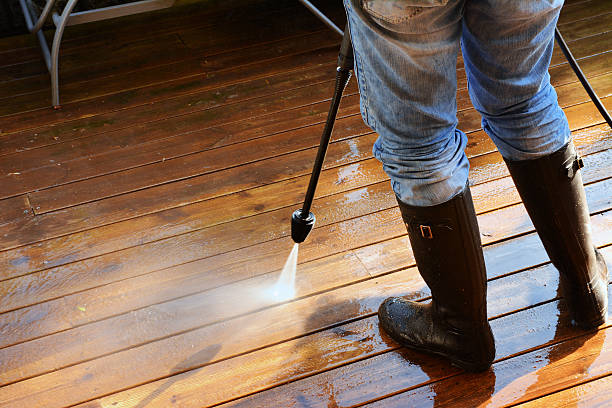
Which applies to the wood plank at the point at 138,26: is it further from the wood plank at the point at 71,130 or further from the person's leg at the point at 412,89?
the person's leg at the point at 412,89

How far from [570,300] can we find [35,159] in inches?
58.3

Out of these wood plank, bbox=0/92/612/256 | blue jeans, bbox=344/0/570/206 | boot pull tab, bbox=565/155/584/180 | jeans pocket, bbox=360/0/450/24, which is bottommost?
wood plank, bbox=0/92/612/256

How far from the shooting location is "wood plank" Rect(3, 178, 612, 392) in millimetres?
1227

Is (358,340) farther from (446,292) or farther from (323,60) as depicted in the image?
(323,60)

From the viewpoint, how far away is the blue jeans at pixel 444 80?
778mm

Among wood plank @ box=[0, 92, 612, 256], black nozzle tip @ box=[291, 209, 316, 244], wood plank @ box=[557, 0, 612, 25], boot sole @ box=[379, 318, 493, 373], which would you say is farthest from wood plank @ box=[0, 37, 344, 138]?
boot sole @ box=[379, 318, 493, 373]

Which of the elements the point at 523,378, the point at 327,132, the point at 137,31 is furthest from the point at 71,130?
the point at 523,378

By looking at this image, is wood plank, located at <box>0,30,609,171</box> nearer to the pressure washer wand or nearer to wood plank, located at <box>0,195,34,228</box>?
wood plank, located at <box>0,195,34,228</box>

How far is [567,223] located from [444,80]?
360 millimetres

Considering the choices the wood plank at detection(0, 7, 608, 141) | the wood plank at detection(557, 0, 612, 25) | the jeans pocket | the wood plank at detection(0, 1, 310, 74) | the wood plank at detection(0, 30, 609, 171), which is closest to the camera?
the jeans pocket

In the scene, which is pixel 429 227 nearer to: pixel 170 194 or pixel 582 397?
pixel 582 397

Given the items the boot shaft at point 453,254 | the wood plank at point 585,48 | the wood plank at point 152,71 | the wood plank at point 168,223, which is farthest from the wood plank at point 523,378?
the wood plank at point 152,71

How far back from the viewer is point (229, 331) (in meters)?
1.25

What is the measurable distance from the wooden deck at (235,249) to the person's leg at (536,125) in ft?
0.44
